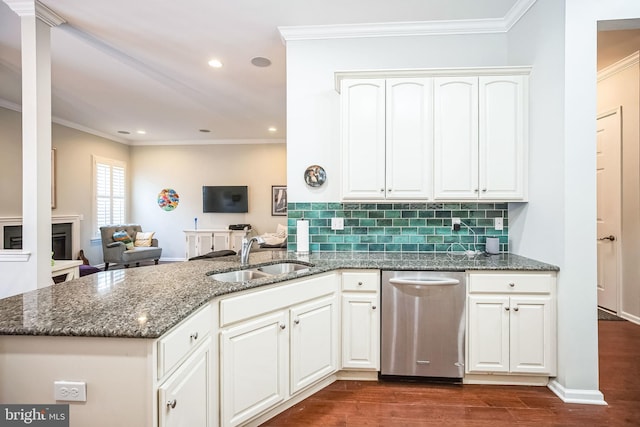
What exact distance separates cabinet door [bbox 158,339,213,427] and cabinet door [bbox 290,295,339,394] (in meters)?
0.60

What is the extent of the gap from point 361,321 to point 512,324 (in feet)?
3.51

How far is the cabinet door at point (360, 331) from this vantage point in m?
2.37

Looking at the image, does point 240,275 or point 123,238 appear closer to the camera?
point 240,275

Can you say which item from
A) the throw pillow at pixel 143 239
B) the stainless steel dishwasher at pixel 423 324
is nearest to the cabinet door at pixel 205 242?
the throw pillow at pixel 143 239

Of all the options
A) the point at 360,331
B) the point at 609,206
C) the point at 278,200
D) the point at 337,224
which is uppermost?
the point at 278,200

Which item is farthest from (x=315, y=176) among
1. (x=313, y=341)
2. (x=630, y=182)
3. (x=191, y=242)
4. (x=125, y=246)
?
(x=125, y=246)

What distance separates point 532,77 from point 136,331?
308 cm

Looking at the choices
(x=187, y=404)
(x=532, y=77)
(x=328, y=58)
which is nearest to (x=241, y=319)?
(x=187, y=404)

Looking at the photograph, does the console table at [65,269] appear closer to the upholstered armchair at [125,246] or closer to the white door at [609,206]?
the upholstered armchair at [125,246]

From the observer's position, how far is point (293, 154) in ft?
9.83

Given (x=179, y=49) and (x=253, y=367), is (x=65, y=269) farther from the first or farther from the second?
(x=253, y=367)

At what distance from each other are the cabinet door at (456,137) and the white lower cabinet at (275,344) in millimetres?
1256

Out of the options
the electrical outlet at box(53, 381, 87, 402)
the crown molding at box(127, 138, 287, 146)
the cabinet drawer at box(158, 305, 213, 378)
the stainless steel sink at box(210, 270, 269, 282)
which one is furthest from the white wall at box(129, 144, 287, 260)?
the electrical outlet at box(53, 381, 87, 402)

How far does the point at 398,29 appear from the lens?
287 cm
